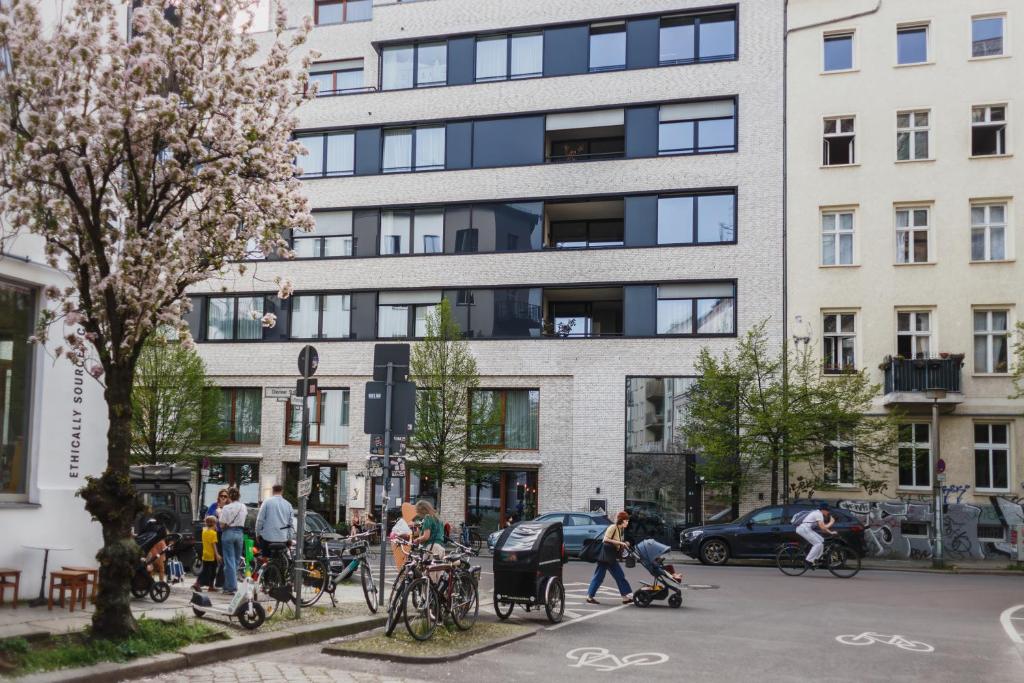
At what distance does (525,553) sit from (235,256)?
5855 millimetres

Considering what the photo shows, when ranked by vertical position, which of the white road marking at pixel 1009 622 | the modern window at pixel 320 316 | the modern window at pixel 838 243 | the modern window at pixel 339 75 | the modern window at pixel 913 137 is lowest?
the white road marking at pixel 1009 622

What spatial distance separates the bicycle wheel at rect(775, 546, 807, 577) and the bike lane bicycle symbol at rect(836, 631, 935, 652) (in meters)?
10.2

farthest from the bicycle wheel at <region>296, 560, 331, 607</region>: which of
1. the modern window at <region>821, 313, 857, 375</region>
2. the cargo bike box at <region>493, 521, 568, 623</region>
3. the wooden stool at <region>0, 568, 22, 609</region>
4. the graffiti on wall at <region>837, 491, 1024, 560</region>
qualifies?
the modern window at <region>821, 313, 857, 375</region>

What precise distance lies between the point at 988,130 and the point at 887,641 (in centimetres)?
2546

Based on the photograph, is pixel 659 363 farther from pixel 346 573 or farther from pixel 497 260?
pixel 346 573

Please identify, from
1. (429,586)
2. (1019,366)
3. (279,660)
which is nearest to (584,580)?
(429,586)

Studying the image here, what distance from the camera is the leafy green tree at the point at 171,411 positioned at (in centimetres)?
3503

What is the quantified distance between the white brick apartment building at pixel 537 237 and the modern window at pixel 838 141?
163 cm

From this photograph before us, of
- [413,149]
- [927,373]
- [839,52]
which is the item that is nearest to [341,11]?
[413,149]

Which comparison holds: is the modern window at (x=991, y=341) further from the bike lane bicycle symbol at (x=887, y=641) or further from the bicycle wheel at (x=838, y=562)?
the bike lane bicycle symbol at (x=887, y=641)

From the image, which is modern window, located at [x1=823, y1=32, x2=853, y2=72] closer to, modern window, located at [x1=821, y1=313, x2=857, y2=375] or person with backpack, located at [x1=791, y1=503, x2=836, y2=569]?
modern window, located at [x1=821, y1=313, x2=857, y2=375]

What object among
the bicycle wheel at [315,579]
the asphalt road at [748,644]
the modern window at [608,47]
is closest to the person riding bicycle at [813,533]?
the asphalt road at [748,644]

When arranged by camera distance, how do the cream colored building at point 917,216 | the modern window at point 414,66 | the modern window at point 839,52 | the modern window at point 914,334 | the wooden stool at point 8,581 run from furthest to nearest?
the modern window at point 414,66 → the modern window at point 839,52 → the modern window at point 914,334 → the cream colored building at point 917,216 → the wooden stool at point 8,581

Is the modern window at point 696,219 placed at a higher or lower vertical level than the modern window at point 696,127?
lower
